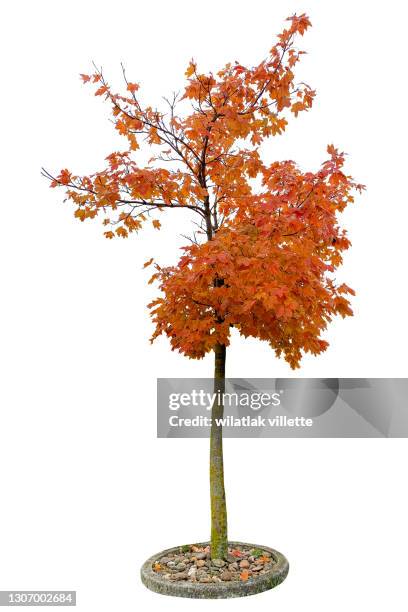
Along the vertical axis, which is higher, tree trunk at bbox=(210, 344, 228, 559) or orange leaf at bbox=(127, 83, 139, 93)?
orange leaf at bbox=(127, 83, 139, 93)

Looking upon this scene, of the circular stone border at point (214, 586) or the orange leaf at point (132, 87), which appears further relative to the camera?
the orange leaf at point (132, 87)

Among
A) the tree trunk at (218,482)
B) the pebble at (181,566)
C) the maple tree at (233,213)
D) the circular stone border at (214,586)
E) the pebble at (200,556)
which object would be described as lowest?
the circular stone border at (214,586)

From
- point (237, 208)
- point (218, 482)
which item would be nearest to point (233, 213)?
point (237, 208)

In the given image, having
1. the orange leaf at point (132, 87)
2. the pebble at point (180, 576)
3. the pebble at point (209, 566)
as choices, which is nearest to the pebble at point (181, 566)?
the pebble at point (209, 566)

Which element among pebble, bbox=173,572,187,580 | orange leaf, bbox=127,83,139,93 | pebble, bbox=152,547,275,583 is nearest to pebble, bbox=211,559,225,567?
pebble, bbox=152,547,275,583

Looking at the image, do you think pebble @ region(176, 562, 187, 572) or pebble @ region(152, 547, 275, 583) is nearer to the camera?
pebble @ region(152, 547, 275, 583)

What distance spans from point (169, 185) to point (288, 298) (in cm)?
194

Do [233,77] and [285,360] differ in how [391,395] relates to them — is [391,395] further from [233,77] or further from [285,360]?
[233,77]

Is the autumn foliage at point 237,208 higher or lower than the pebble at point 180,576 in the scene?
higher

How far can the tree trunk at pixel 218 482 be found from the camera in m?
6.71

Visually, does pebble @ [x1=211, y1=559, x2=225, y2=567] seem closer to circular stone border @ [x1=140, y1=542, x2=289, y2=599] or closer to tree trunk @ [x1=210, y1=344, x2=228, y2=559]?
Result: tree trunk @ [x1=210, y1=344, x2=228, y2=559]

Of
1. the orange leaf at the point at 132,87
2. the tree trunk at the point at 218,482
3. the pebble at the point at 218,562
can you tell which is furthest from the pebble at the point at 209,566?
the orange leaf at the point at 132,87

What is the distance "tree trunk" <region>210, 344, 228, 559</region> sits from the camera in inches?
264

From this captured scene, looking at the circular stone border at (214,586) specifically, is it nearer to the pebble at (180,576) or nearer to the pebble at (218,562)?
the pebble at (180,576)
